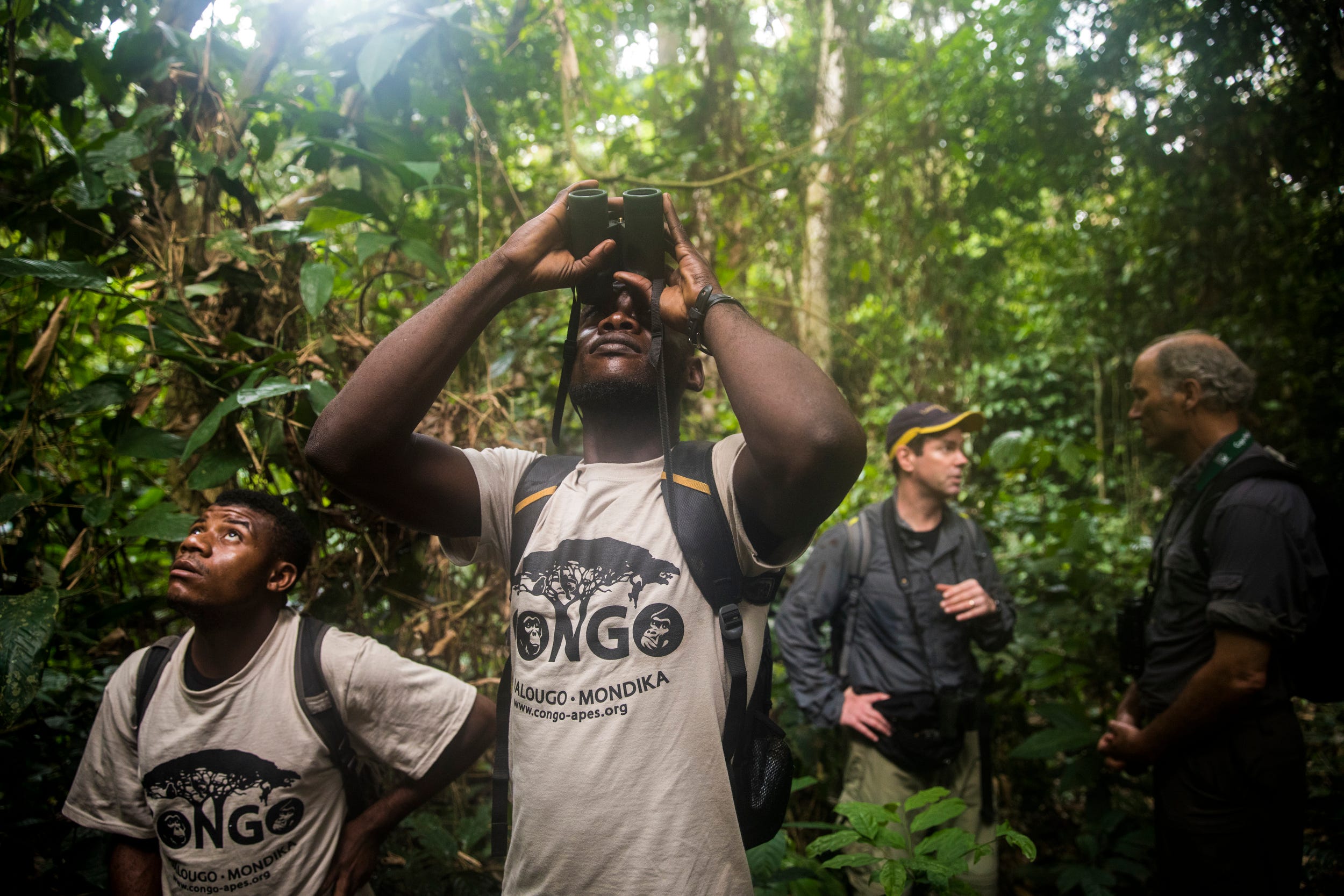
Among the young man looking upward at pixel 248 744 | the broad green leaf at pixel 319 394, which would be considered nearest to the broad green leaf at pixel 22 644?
the young man looking upward at pixel 248 744

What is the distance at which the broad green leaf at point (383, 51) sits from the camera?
2.71 meters

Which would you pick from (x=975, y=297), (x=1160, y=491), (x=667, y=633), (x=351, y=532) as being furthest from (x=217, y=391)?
(x=1160, y=491)

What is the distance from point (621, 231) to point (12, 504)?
1.82 m

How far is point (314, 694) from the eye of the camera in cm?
172

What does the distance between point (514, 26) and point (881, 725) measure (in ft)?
11.5

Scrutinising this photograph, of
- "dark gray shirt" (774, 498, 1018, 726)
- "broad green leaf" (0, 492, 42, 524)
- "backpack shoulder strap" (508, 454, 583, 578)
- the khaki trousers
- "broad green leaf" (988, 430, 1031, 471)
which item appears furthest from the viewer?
"broad green leaf" (988, 430, 1031, 471)

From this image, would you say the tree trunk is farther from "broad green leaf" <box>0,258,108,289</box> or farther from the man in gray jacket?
"broad green leaf" <box>0,258,108,289</box>

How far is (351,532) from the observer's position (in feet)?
7.29

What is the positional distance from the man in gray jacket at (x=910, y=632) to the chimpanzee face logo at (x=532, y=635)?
166 cm

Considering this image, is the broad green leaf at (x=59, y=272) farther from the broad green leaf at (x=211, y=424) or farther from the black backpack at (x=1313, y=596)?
the black backpack at (x=1313, y=596)

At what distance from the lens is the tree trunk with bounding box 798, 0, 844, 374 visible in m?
5.20

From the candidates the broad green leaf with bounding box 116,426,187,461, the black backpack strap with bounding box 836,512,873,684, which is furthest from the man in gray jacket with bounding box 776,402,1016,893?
the broad green leaf with bounding box 116,426,187,461

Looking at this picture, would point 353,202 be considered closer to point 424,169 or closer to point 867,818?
point 424,169

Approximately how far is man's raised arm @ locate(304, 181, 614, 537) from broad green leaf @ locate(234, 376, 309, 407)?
644 millimetres
